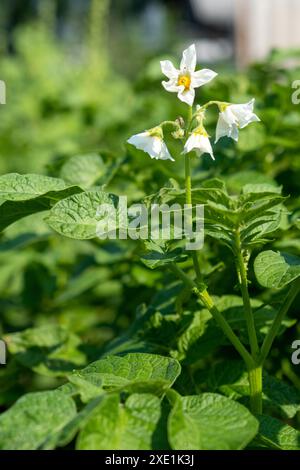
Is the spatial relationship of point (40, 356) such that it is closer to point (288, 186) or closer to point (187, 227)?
point (187, 227)

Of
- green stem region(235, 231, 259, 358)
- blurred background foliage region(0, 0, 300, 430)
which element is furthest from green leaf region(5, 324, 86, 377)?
green stem region(235, 231, 259, 358)

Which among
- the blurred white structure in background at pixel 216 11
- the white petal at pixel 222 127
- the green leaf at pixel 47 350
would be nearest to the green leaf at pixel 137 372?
the white petal at pixel 222 127

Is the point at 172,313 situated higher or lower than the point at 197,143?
lower

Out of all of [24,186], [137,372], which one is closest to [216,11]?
[24,186]

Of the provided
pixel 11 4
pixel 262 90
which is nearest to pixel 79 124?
pixel 262 90

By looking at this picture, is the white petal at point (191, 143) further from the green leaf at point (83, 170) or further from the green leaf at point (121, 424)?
the green leaf at point (83, 170)

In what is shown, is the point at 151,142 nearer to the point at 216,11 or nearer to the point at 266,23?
the point at 266,23

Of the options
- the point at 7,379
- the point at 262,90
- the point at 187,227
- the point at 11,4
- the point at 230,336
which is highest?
the point at 11,4
